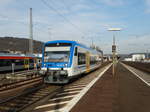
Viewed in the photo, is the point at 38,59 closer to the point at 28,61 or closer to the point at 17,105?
the point at 28,61

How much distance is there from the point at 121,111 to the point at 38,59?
30764 mm

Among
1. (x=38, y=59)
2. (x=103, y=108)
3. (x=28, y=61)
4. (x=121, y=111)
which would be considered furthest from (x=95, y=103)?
(x=38, y=59)

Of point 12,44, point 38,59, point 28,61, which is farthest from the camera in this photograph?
point 12,44

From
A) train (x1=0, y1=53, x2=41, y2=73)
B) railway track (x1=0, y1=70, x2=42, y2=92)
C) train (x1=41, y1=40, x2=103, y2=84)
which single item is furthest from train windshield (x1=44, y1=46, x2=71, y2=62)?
train (x1=0, y1=53, x2=41, y2=73)

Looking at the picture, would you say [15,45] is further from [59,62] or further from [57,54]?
[59,62]

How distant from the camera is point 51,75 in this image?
1242cm

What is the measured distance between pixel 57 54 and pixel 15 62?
50.9 feet

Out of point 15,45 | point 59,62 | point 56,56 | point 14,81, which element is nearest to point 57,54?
point 56,56

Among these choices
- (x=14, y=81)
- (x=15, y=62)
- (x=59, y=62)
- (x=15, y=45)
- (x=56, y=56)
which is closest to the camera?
(x=59, y=62)

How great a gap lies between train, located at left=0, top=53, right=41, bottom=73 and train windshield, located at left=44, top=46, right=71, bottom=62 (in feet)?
23.5

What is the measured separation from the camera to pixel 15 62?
2678 cm

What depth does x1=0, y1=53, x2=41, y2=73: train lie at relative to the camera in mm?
23516

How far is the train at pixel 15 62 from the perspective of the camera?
23.5 meters

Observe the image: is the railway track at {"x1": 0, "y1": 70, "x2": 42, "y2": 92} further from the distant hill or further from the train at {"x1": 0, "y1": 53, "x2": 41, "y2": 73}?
the distant hill
